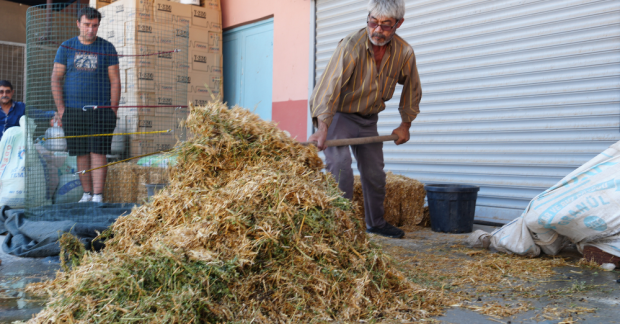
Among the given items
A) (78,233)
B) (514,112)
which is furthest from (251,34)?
(78,233)

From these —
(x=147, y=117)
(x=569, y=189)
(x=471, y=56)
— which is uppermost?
(x=471, y=56)

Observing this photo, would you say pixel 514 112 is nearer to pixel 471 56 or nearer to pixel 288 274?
pixel 471 56

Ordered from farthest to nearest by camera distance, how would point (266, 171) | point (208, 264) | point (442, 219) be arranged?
point (442, 219) < point (266, 171) < point (208, 264)

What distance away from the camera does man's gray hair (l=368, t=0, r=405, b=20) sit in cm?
373

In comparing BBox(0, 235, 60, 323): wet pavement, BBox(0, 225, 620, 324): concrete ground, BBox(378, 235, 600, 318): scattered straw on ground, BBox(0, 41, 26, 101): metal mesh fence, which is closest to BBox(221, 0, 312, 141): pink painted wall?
BBox(378, 235, 600, 318): scattered straw on ground

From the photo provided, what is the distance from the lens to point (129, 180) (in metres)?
5.57

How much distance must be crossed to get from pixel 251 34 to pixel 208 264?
6814 mm

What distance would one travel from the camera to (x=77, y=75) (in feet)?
16.6

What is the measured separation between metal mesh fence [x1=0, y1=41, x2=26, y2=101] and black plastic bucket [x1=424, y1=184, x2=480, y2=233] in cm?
959

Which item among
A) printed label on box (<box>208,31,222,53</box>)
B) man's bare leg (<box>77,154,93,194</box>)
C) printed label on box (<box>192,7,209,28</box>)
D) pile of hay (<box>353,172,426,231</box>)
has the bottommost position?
pile of hay (<box>353,172,426,231</box>)

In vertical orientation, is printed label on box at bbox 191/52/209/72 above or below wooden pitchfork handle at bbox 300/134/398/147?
above

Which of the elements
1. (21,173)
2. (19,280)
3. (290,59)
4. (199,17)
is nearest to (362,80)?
(19,280)

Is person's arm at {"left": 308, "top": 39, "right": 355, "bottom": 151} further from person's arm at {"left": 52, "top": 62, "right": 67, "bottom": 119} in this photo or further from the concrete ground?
person's arm at {"left": 52, "top": 62, "right": 67, "bottom": 119}

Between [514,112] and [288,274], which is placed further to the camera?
[514,112]
